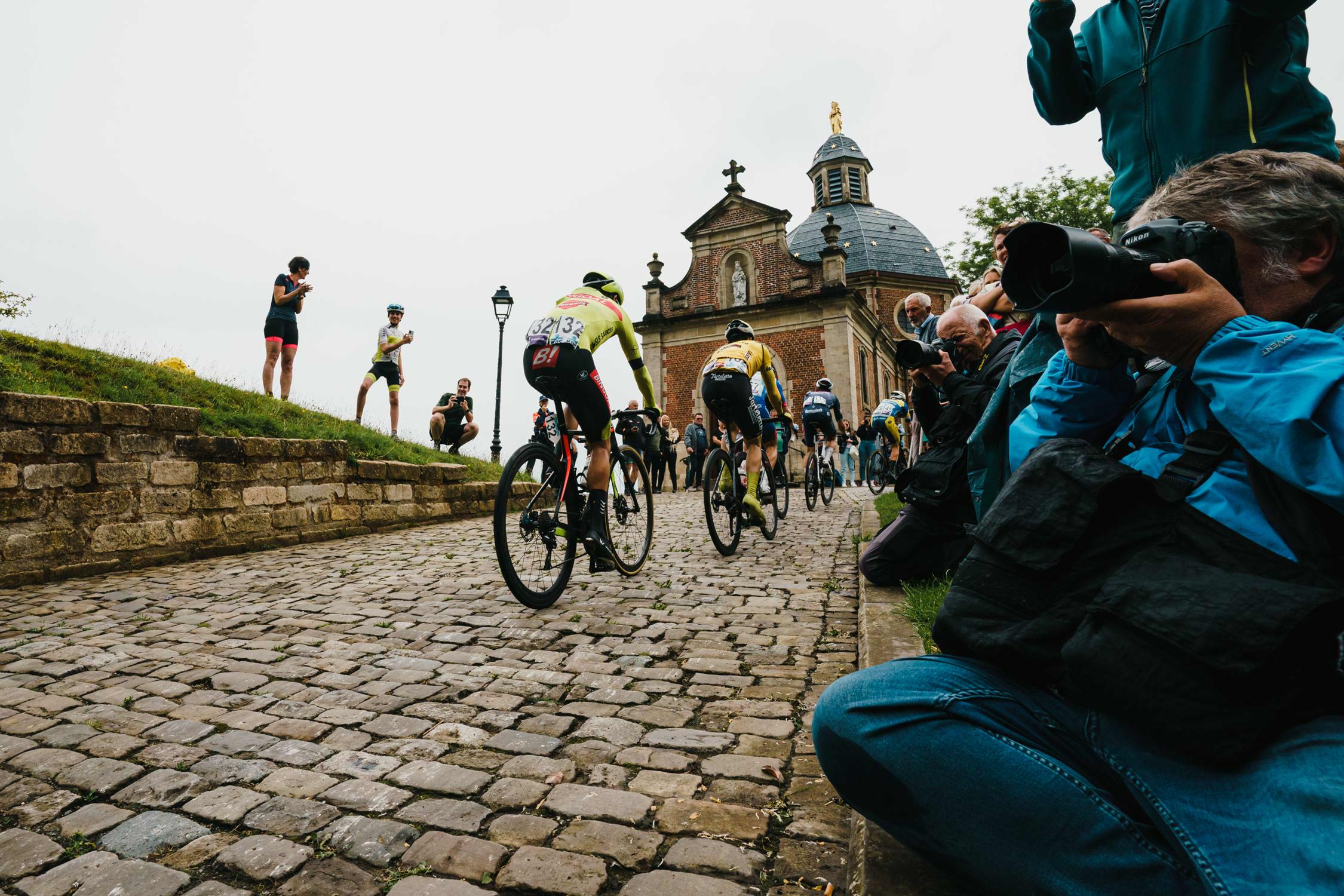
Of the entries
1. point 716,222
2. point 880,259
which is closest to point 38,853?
point 716,222

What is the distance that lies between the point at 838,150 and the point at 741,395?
144 ft

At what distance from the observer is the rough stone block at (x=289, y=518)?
6.96m

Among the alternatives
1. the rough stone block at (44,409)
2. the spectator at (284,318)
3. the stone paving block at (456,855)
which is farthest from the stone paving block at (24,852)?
the spectator at (284,318)

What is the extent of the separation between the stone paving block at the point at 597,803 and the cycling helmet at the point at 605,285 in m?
3.65

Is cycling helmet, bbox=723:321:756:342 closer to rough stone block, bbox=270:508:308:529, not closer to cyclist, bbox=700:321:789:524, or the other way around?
cyclist, bbox=700:321:789:524

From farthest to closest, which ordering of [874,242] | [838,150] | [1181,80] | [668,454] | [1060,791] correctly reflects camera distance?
[838,150] < [874,242] < [668,454] < [1181,80] < [1060,791]

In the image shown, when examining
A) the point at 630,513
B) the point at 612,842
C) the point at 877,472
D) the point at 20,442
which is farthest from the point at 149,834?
the point at 877,472

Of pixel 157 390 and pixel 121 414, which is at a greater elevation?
pixel 157 390

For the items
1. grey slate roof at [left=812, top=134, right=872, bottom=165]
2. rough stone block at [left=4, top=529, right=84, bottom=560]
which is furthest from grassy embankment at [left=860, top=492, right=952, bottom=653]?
grey slate roof at [left=812, top=134, right=872, bottom=165]

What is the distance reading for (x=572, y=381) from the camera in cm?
441

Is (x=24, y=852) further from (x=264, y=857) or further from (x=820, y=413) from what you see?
(x=820, y=413)

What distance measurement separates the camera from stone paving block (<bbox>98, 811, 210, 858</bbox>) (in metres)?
1.73

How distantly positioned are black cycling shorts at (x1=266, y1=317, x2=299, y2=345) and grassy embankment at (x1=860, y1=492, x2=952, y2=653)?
941cm

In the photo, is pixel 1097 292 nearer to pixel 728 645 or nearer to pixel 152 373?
pixel 728 645
